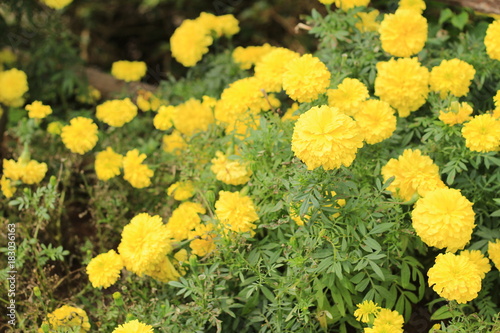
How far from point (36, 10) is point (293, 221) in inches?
89.4

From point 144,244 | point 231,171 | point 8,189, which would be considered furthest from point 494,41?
point 8,189

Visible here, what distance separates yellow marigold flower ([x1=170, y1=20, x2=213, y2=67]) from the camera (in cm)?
284

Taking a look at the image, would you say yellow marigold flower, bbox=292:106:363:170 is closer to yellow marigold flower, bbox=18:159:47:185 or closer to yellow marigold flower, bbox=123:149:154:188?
yellow marigold flower, bbox=123:149:154:188

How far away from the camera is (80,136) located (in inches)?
98.7

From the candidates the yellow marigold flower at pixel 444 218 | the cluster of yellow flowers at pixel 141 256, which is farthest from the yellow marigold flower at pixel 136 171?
the yellow marigold flower at pixel 444 218

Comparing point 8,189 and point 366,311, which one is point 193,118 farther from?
point 366,311

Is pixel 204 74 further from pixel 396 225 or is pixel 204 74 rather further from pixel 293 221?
pixel 396 225

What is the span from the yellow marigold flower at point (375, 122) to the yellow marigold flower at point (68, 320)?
1217 mm

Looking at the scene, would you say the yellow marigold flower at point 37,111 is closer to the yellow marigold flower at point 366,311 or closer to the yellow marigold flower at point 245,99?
the yellow marigold flower at point 245,99

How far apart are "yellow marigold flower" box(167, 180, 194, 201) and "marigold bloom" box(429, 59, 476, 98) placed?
1050mm

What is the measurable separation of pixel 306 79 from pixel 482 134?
62 centimetres

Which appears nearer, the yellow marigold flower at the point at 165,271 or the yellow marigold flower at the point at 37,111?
the yellow marigold flower at the point at 165,271

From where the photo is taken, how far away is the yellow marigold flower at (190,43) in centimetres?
284

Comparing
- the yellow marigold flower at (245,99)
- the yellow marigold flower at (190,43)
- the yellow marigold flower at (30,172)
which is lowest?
the yellow marigold flower at (30,172)
